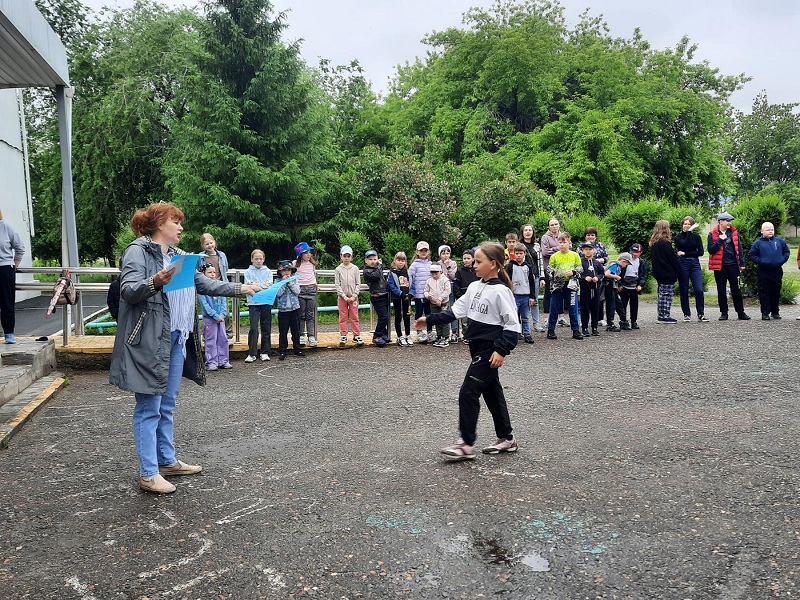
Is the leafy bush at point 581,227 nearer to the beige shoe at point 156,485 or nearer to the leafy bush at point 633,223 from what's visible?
the leafy bush at point 633,223

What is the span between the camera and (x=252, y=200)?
18969 millimetres

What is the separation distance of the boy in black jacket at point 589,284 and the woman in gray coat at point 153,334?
8381 mm

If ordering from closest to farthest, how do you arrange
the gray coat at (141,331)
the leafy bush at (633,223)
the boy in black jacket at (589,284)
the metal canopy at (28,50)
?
the gray coat at (141,331) < the metal canopy at (28,50) < the boy in black jacket at (589,284) < the leafy bush at (633,223)

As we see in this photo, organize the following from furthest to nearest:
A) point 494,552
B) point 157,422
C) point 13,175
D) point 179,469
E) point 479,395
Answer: point 13,175
point 479,395
point 179,469
point 157,422
point 494,552

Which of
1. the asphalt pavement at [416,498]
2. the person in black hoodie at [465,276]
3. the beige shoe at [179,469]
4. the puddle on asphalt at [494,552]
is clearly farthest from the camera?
the person in black hoodie at [465,276]

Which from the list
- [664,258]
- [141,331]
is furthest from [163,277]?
[664,258]

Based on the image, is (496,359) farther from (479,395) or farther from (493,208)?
(493,208)

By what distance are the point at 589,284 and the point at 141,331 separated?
9.12 m

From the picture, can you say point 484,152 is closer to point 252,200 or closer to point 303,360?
point 252,200

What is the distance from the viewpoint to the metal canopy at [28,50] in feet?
29.3

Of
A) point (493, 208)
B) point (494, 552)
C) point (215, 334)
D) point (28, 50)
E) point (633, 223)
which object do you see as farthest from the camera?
point (633, 223)

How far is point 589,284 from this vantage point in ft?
41.3

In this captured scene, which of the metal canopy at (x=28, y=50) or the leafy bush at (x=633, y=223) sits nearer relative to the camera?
the metal canopy at (x=28, y=50)

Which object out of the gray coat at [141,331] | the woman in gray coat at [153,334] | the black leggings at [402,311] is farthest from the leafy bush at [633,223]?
the gray coat at [141,331]
